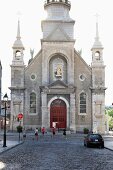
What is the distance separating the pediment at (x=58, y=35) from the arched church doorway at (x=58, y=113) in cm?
1045

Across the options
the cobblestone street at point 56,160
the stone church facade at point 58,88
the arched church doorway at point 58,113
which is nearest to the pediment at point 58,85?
the stone church facade at point 58,88

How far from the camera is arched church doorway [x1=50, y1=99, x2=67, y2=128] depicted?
62.8 m

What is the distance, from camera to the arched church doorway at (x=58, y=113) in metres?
62.8

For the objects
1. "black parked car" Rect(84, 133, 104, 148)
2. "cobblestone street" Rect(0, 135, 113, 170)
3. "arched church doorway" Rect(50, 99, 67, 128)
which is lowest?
"cobblestone street" Rect(0, 135, 113, 170)

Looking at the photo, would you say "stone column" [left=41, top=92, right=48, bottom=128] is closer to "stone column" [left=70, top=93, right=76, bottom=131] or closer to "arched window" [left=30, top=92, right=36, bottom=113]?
"arched window" [left=30, top=92, right=36, bottom=113]

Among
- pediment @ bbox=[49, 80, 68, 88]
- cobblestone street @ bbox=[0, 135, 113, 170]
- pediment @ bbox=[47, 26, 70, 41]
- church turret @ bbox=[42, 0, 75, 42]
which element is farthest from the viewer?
church turret @ bbox=[42, 0, 75, 42]

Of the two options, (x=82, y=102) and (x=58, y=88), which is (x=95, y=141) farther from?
(x=82, y=102)

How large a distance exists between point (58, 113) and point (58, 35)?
13.2m

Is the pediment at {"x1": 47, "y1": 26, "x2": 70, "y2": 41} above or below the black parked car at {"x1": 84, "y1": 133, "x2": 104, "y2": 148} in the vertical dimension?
above

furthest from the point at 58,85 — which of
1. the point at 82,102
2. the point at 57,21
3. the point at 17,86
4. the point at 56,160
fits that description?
the point at 56,160

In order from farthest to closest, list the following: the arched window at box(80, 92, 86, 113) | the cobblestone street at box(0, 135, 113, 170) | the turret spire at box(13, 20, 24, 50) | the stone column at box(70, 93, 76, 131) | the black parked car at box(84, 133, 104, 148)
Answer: the turret spire at box(13, 20, 24, 50) → the arched window at box(80, 92, 86, 113) → the stone column at box(70, 93, 76, 131) → the black parked car at box(84, 133, 104, 148) → the cobblestone street at box(0, 135, 113, 170)

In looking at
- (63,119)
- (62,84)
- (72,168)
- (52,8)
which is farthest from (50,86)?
(72,168)

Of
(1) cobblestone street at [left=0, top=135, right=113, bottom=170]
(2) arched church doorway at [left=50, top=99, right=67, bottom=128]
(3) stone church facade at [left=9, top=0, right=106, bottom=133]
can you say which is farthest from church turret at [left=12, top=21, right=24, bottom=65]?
(1) cobblestone street at [left=0, top=135, right=113, bottom=170]

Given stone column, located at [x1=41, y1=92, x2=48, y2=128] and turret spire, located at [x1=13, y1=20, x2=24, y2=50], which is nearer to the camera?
stone column, located at [x1=41, y1=92, x2=48, y2=128]
